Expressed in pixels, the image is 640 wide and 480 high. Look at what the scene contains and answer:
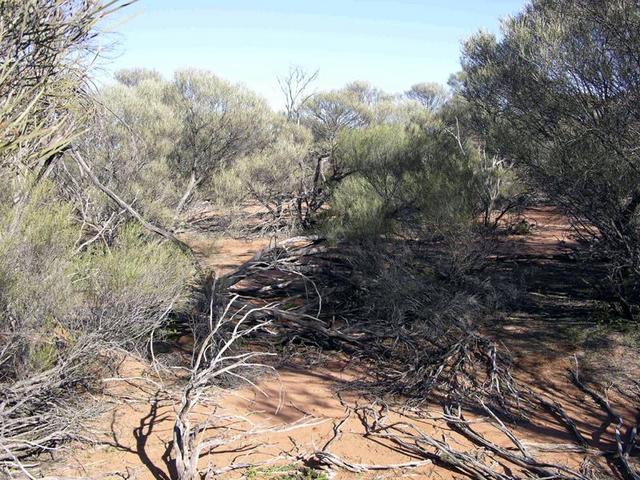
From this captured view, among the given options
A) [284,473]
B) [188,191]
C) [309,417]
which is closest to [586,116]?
[309,417]

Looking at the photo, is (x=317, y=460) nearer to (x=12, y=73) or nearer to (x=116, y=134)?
(x=12, y=73)

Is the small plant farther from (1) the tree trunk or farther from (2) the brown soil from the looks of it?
(1) the tree trunk

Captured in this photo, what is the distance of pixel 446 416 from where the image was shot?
574 centimetres

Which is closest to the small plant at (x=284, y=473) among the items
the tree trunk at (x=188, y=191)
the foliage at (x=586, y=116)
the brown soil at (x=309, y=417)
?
the brown soil at (x=309, y=417)

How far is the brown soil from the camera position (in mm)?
5000

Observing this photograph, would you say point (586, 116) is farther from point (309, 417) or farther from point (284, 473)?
point (284, 473)

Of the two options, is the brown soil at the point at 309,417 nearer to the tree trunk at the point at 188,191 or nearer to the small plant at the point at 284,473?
the small plant at the point at 284,473

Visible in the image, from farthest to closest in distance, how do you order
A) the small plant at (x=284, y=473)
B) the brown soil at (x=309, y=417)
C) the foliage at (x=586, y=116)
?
the foliage at (x=586, y=116)
the brown soil at (x=309, y=417)
the small plant at (x=284, y=473)

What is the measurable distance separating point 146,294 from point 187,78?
14.4 m

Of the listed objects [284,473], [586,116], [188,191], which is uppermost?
[586,116]

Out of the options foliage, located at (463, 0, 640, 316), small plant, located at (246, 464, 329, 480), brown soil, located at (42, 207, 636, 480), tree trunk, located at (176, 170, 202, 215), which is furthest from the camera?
tree trunk, located at (176, 170, 202, 215)

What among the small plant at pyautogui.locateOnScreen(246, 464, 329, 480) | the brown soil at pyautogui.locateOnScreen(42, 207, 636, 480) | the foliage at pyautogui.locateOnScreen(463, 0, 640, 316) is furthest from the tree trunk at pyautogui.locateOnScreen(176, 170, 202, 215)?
the small plant at pyautogui.locateOnScreen(246, 464, 329, 480)

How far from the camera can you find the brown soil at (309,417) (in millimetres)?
5000

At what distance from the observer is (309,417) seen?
595 centimetres
